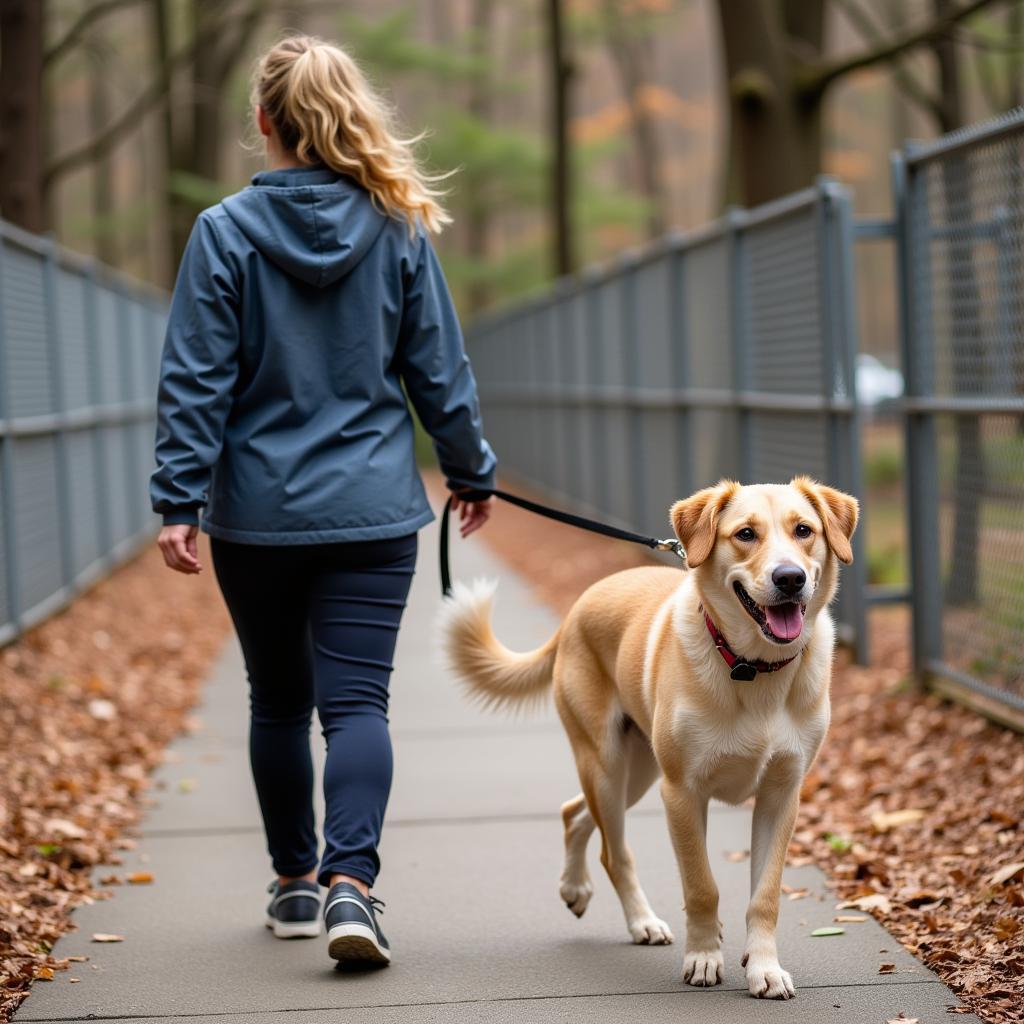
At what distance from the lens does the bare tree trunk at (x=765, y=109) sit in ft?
40.9

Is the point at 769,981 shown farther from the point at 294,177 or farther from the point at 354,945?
the point at 294,177

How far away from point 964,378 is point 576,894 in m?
3.34

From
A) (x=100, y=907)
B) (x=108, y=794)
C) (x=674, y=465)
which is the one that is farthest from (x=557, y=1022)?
(x=674, y=465)

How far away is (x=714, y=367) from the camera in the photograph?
1101cm

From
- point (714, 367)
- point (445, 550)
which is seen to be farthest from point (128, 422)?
point (445, 550)

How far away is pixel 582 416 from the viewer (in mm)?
17422

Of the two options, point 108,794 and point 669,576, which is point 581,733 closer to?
point 669,576

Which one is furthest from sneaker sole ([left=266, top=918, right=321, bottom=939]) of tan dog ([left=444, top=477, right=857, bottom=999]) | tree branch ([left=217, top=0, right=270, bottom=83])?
tree branch ([left=217, top=0, right=270, bottom=83])

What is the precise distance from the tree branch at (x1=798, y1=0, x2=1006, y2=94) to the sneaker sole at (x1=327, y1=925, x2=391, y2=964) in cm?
749

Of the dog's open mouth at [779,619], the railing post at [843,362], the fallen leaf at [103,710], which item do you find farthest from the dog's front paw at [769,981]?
the fallen leaf at [103,710]

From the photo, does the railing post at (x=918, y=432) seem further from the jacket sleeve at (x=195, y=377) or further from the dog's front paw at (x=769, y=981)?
the jacket sleeve at (x=195, y=377)

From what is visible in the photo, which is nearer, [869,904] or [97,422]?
[869,904]

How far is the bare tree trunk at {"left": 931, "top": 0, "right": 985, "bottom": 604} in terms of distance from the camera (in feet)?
22.4

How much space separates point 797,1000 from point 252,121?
2.83 m
